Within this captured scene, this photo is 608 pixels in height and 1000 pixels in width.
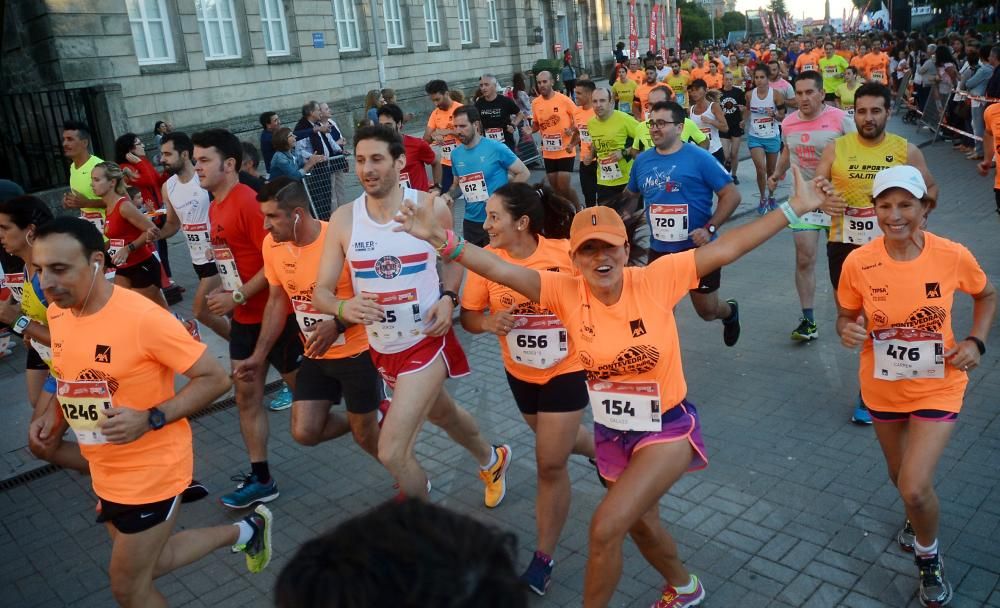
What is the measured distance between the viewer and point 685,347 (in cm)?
712

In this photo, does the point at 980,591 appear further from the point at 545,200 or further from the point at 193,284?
the point at 193,284

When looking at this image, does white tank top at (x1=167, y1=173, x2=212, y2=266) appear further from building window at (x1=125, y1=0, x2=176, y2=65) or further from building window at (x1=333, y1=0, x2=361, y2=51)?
building window at (x1=333, y1=0, x2=361, y2=51)

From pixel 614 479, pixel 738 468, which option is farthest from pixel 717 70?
pixel 614 479

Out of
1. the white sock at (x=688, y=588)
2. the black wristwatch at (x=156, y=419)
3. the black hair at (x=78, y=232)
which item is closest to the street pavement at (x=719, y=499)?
the white sock at (x=688, y=588)

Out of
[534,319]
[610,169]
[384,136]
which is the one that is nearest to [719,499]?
[534,319]

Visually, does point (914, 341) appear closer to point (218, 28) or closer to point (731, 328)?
point (731, 328)

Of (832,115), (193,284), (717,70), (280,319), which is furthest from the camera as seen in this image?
(717,70)

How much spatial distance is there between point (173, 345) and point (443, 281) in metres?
1.59

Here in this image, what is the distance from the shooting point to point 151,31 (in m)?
18.2

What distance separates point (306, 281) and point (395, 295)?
29.5 inches

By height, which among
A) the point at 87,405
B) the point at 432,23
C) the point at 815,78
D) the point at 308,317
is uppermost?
the point at 432,23

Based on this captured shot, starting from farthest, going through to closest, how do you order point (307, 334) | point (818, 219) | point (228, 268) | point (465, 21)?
point (465, 21)
point (818, 219)
point (228, 268)
point (307, 334)

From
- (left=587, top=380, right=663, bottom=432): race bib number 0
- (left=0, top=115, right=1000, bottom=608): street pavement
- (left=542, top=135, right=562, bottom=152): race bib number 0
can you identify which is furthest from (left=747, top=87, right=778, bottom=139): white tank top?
(left=587, top=380, right=663, bottom=432): race bib number 0

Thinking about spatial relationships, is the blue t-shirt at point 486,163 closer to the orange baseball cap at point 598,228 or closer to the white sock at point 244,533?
the white sock at point 244,533
